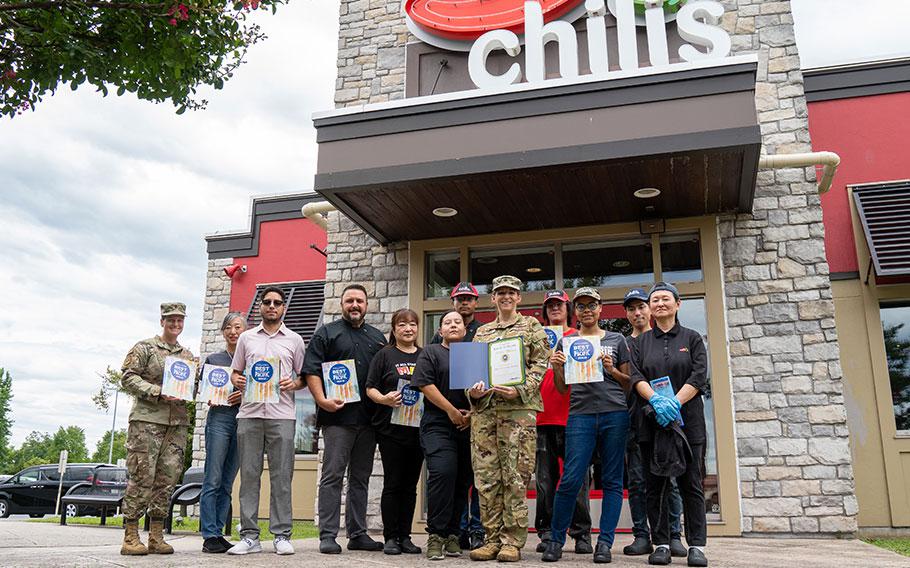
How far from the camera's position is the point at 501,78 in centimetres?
809

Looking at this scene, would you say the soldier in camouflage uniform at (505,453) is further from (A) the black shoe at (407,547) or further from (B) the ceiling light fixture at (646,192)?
(B) the ceiling light fixture at (646,192)

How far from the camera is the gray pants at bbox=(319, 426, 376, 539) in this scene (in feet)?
16.5

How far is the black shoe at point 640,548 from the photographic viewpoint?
500cm

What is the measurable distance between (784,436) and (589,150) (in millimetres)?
3325

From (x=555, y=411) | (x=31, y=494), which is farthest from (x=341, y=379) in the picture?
(x=31, y=494)

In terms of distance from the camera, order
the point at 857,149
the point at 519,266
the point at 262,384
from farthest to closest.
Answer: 1. the point at 857,149
2. the point at 519,266
3. the point at 262,384

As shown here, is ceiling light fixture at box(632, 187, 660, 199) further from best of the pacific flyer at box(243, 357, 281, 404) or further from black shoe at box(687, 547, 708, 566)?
best of the pacific flyer at box(243, 357, 281, 404)

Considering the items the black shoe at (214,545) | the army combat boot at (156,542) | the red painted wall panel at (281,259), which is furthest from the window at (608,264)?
the red painted wall panel at (281,259)

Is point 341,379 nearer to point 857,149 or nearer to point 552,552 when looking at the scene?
point 552,552

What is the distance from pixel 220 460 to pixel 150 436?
0.57 meters

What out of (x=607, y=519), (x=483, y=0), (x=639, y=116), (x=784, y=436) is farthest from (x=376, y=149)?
(x=784, y=436)

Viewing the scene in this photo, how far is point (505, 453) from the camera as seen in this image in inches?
175

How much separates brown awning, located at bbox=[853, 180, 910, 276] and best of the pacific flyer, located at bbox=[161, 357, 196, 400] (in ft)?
22.8

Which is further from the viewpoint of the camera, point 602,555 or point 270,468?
point 270,468
